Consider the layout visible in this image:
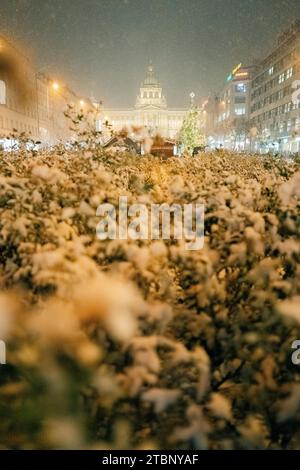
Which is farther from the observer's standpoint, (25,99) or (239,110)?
(239,110)

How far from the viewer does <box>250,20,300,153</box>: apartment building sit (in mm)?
73688

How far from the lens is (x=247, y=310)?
4.51 meters

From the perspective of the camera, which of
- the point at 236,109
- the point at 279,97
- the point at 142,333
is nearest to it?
the point at 142,333

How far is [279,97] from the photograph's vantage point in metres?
83.7

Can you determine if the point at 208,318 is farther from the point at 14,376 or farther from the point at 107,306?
the point at 14,376

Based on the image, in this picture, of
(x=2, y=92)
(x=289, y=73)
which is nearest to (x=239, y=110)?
(x=289, y=73)

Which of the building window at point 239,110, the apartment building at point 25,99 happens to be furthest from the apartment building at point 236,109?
the apartment building at point 25,99

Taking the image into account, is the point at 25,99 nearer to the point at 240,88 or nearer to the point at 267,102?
the point at 267,102

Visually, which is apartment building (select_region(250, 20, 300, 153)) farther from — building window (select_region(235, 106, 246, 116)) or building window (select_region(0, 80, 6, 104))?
building window (select_region(0, 80, 6, 104))

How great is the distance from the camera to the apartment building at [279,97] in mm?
73688

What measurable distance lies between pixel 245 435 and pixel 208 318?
3.04 ft

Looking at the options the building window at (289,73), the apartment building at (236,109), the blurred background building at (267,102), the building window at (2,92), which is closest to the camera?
the building window at (2,92)

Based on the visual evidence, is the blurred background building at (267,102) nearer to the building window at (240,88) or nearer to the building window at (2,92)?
the building window at (240,88)

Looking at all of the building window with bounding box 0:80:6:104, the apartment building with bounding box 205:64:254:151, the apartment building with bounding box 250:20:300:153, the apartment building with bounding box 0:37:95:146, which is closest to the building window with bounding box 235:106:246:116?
the apartment building with bounding box 205:64:254:151
